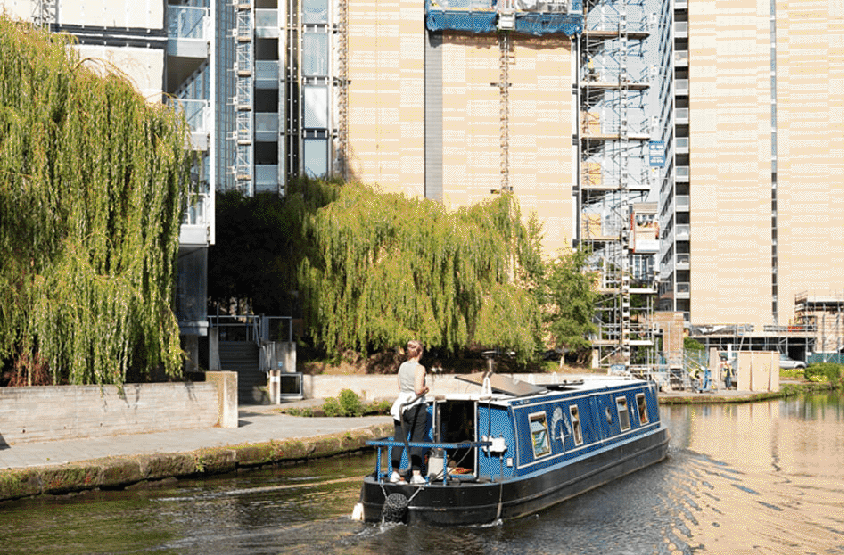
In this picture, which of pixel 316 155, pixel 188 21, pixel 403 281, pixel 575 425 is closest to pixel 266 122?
pixel 316 155

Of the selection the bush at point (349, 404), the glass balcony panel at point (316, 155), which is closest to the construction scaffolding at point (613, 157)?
the glass balcony panel at point (316, 155)

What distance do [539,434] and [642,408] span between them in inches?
271

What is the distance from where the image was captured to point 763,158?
7356 cm

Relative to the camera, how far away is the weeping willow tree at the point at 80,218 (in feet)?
65.9

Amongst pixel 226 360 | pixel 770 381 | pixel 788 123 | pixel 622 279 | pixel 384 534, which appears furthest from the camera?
pixel 788 123

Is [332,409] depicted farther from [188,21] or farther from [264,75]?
[264,75]

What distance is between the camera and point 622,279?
51938mm

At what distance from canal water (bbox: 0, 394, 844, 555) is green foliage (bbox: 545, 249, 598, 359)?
22230 millimetres

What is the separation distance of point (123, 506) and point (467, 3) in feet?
151

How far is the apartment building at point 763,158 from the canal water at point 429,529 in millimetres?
55021

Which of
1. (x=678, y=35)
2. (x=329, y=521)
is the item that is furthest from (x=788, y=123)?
(x=329, y=521)

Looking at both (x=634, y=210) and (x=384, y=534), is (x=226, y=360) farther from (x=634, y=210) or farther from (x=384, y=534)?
(x=634, y=210)

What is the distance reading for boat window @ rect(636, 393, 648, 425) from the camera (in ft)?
73.5

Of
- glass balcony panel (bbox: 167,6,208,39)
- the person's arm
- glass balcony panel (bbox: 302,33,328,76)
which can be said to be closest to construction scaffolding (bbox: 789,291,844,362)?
glass balcony panel (bbox: 302,33,328,76)
